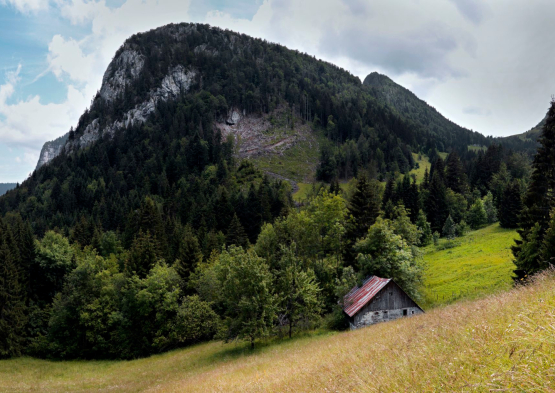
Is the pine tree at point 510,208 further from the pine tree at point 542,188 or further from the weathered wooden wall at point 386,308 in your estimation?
the weathered wooden wall at point 386,308

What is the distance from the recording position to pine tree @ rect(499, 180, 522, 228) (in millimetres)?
54469

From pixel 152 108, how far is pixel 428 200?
162 metres

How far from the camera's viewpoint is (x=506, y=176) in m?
85.9

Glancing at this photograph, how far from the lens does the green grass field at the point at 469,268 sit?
30.9 m

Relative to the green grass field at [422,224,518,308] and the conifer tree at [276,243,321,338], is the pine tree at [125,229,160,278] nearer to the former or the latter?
the conifer tree at [276,243,321,338]

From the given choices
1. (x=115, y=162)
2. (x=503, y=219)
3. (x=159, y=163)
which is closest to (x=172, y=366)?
(x=503, y=219)

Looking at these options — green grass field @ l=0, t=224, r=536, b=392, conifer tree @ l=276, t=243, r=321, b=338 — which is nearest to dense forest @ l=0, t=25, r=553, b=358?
conifer tree @ l=276, t=243, r=321, b=338

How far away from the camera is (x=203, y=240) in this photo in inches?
2520

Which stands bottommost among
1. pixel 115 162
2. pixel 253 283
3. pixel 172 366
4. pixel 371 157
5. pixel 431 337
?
pixel 172 366

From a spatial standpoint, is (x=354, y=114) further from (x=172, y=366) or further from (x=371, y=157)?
(x=172, y=366)

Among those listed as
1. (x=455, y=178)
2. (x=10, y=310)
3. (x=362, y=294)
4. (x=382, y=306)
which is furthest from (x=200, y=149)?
(x=382, y=306)

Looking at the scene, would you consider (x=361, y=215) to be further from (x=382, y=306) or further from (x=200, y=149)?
(x=200, y=149)

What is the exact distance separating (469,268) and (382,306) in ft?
51.3

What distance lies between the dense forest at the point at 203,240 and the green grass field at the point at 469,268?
2.73 metres
